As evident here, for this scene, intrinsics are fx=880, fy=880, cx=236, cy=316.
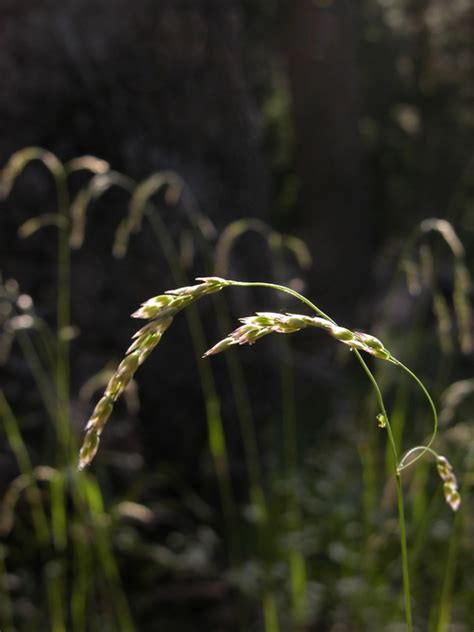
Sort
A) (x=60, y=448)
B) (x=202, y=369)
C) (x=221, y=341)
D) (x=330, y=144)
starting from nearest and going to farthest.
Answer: (x=221, y=341), (x=60, y=448), (x=202, y=369), (x=330, y=144)

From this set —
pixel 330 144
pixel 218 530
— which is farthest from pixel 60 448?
pixel 330 144

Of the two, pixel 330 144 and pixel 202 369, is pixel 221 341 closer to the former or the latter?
pixel 202 369

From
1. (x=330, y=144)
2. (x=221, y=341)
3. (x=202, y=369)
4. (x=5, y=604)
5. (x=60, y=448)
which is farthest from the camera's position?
(x=330, y=144)

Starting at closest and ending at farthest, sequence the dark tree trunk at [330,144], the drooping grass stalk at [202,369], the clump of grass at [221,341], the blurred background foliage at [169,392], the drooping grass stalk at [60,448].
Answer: the clump of grass at [221,341], the drooping grass stalk at [60,448], the blurred background foliage at [169,392], the drooping grass stalk at [202,369], the dark tree trunk at [330,144]

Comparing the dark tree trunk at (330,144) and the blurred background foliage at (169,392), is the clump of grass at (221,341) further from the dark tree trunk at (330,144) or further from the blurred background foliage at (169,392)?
the dark tree trunk at (330,144)

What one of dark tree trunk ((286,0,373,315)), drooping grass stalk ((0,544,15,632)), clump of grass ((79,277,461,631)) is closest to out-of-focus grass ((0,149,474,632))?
drooping grass stalk ((0,544,15,632))

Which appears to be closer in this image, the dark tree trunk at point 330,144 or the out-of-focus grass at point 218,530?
the out-of-focus grass at point 218,530

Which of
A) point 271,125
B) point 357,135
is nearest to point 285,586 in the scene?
point 357,135

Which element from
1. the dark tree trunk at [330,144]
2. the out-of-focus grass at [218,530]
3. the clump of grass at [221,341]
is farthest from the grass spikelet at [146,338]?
the dark tree trunk at [330,144]

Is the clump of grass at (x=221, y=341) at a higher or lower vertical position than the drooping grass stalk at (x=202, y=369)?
higher
